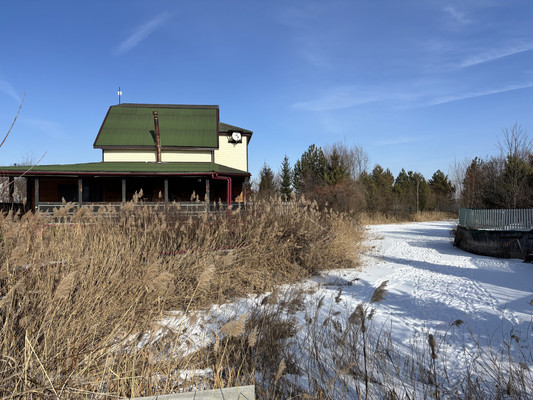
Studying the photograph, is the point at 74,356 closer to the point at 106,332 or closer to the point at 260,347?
the point at 106,332

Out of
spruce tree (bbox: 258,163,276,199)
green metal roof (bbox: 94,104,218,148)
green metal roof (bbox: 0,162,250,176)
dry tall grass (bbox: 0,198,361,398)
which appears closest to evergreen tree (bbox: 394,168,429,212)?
spruce tree (bbox: 258,163,276,199)

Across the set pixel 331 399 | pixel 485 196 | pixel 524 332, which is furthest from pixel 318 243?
pixel 485 196

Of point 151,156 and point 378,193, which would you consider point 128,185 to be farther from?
point 378,193

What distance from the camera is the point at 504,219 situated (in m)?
14.2

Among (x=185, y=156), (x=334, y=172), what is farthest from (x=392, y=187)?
(x=185, y=156)

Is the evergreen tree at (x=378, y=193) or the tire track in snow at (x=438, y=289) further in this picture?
the evergreen tree at (x=378, y=193)

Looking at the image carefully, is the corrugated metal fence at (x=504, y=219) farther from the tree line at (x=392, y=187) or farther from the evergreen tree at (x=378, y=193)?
the evergreen tree at (x=378, y=193)

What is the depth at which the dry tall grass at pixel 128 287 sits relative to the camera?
249cm

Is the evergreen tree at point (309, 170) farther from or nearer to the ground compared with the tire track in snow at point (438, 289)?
farther from the ground

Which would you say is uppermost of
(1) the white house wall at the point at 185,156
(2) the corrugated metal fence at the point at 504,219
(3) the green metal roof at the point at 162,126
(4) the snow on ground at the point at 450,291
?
(3) the green metal roof at the point at 162,126

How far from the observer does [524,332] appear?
16.5 feet

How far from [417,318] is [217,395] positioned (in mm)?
4352

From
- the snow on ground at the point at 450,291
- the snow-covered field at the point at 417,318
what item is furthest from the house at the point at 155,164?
the snow-covered field at the point at 417,318

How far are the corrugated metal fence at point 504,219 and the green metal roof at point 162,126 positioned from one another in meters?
15.4
